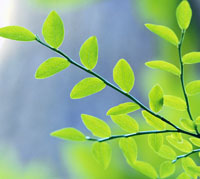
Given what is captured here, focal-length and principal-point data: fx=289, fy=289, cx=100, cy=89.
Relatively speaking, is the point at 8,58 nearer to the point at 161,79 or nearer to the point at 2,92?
the point at 2,92

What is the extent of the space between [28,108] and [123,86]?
3.49 feet

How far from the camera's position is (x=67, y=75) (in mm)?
1258

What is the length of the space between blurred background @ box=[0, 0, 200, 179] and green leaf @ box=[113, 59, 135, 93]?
0.81m

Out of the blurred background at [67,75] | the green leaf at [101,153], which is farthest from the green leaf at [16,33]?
the blurred background at [67,75]

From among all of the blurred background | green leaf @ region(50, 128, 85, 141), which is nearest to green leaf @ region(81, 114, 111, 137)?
green leaf @ region(50, 128, 85, 141)

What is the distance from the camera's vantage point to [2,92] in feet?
4.23

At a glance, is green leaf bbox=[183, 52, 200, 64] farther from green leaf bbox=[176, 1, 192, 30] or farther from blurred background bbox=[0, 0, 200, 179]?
blurred background bbox=[0, 0, 200, 179]

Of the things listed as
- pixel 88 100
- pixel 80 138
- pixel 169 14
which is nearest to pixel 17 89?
pixel 88 100

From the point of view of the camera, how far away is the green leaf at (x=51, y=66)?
244 millimetres

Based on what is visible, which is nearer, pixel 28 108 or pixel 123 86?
pixel 123 86

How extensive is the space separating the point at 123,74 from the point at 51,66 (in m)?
0.06

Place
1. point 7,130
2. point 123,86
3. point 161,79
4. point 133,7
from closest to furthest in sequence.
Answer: point 123,86 < point 161,79 < point 7,130 < point 133,7

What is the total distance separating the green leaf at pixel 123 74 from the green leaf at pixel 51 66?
4 centimetres

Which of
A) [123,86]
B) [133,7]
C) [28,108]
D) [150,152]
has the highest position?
[133,7]
